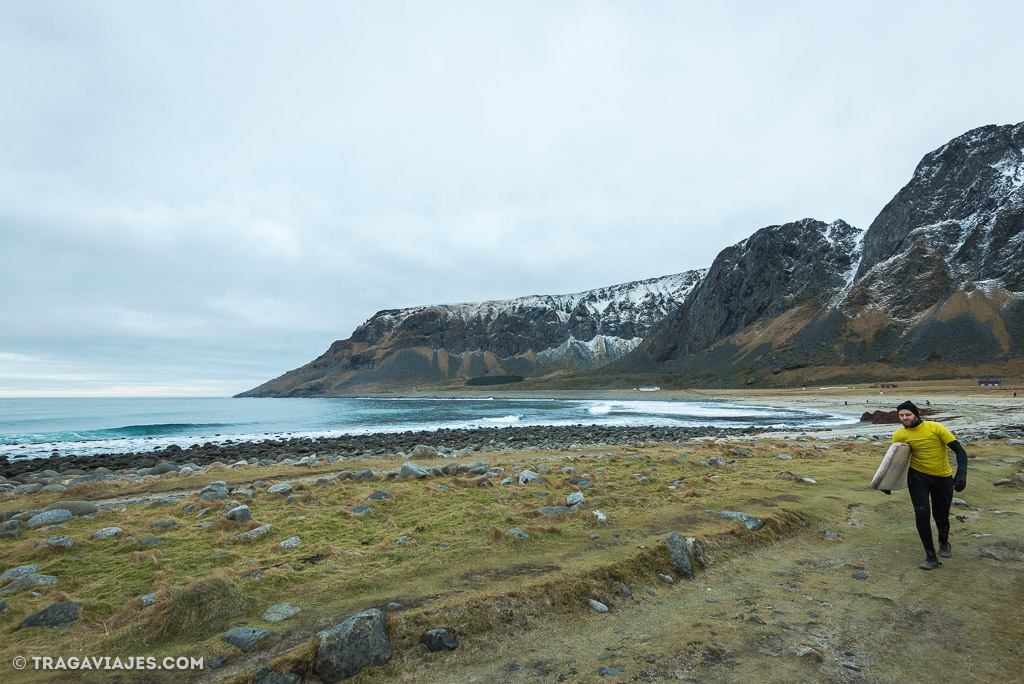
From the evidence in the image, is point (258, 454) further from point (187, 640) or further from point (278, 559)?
point (187, 640)

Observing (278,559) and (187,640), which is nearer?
(187,640)

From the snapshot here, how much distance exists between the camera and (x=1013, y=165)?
498ft

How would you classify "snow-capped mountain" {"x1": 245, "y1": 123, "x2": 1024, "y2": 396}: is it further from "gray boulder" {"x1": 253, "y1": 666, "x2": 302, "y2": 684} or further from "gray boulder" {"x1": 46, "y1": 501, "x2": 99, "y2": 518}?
"gray boulder" {"x1": 46, "y1": 501, "x2": 99, "y2": 518}

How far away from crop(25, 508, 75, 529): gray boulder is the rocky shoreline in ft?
48.3

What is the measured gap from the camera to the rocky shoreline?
28219 mm

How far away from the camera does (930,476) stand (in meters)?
7.68

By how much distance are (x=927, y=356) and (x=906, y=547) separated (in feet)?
511

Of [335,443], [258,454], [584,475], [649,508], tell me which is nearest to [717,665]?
[649,508]

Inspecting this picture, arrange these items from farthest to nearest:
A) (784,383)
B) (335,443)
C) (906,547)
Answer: (784,383), (335,443), (906,547)

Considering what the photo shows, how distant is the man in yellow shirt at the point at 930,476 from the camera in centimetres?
748

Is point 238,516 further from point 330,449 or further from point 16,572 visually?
point 330,449

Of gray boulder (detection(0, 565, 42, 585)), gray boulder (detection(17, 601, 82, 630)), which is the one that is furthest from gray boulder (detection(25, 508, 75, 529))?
gray boulder (detection(17, 601, 82, 630))

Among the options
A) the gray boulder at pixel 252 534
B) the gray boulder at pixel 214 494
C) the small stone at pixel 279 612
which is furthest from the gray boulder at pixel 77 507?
the small stone at pixel 279 612

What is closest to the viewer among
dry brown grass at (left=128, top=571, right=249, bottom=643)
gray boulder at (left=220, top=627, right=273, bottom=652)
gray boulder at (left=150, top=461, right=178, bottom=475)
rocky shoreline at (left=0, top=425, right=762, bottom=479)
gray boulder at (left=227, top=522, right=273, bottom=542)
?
gray boulder at (left=220, top=627, right=273, bottom=652)
